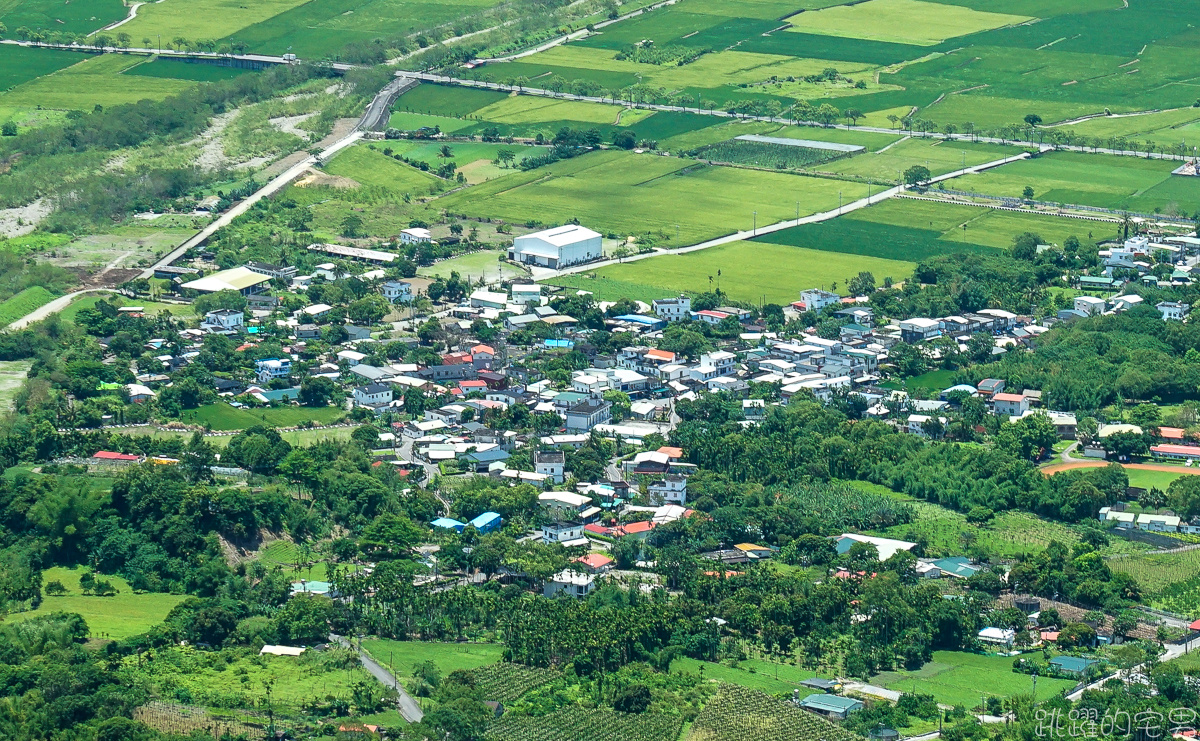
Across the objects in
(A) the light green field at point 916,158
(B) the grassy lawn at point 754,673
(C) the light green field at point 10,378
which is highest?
(A) the light green field at point 916,158

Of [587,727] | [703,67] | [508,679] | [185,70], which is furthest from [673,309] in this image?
[185,70]

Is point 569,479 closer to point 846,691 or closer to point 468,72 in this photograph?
point 846,691

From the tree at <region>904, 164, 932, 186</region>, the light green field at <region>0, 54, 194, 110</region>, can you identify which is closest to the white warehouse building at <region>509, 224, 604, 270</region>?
the tree at <region>904, 164, 932, 186</region>

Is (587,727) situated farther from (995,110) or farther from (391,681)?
(995,110)

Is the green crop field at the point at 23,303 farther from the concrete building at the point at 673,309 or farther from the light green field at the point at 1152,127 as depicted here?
the light green field at the point at 1152,127

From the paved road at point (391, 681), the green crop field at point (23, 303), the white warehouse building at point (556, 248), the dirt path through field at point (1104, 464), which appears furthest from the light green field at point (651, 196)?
the paved road at point (391, 681)

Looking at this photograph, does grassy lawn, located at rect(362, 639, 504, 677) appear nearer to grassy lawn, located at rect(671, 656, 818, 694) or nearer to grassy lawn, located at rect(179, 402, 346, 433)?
grassy lawn, located at rect(671, 656, 818, 694)
